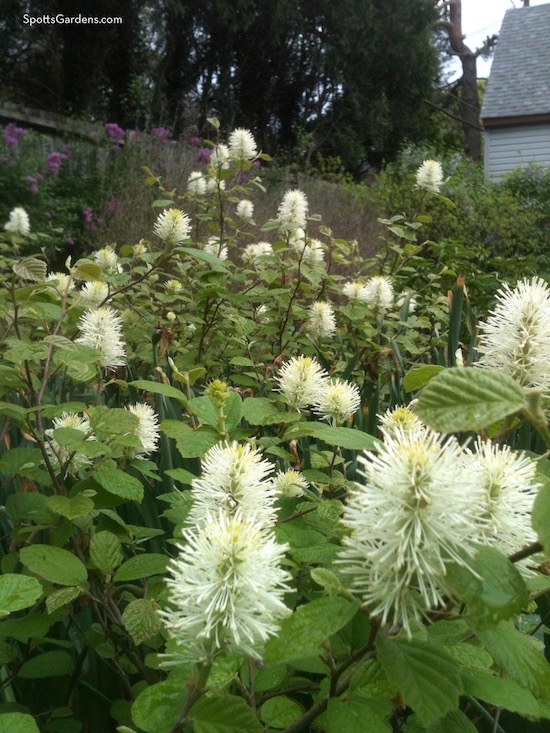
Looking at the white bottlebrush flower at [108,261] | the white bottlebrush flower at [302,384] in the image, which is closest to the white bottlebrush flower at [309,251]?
the white bottlebrush flower at [108,261]

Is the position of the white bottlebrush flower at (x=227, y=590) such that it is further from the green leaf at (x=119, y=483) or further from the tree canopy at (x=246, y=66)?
the tree canopy at (x=246, y=66)

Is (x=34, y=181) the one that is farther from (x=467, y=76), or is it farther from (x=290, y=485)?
(x=467, y=76)

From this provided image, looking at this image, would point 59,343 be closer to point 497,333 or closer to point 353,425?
point 497,333

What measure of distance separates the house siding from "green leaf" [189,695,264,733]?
2147 cm

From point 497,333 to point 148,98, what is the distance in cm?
1525

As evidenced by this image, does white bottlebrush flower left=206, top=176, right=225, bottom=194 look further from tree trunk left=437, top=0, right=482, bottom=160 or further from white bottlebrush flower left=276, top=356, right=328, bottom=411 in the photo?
tree trunk left=437, top=0, right=482, bottom=160

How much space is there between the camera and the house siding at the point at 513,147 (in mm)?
20672

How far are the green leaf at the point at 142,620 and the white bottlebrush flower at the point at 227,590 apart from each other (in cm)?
32

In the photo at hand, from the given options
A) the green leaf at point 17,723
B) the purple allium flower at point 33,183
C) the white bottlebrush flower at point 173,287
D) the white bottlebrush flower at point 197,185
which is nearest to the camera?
the green leaf at point 17,723

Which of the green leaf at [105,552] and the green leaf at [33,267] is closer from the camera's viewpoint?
the green leaf at [105,552]

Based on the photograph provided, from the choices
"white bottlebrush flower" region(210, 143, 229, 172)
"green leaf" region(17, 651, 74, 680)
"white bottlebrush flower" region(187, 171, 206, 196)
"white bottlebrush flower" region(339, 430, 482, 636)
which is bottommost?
"green leaf" region(17, 651, 74, 680)

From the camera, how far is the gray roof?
827 inches

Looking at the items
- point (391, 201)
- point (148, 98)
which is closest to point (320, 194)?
Result: point (391, 201)

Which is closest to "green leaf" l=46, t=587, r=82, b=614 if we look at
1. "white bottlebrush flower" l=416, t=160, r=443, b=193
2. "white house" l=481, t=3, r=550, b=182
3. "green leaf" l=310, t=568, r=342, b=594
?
"green leaf" l=310, t=568, r=342, b=594
